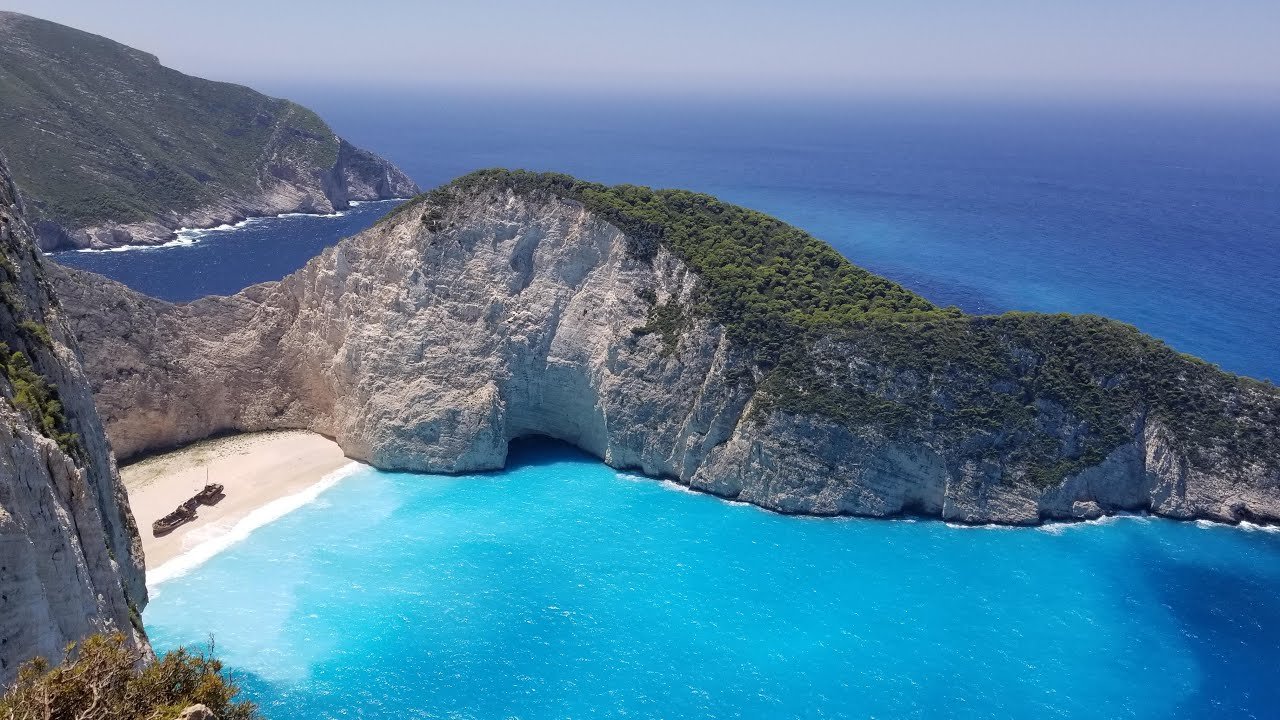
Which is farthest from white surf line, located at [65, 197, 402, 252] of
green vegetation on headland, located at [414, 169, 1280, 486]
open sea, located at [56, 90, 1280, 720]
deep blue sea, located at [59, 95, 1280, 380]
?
green vegetation on headland, located at [414, 169, 1280, 486]

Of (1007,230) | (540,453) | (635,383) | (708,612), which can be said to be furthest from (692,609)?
(1007,230)

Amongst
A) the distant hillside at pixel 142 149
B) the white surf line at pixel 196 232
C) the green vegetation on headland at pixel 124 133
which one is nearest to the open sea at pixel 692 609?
the white surf line at pixel 196 232

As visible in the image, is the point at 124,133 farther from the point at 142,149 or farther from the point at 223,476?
the point at 223,476

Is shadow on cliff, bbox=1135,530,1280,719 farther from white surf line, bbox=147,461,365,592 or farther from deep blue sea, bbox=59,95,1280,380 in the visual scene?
white surf line, bbox=147,461,365,592

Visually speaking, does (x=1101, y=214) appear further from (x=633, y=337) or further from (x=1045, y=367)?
(x=633, y=337)

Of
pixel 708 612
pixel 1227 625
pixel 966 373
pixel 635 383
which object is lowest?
pixel 1227 625
